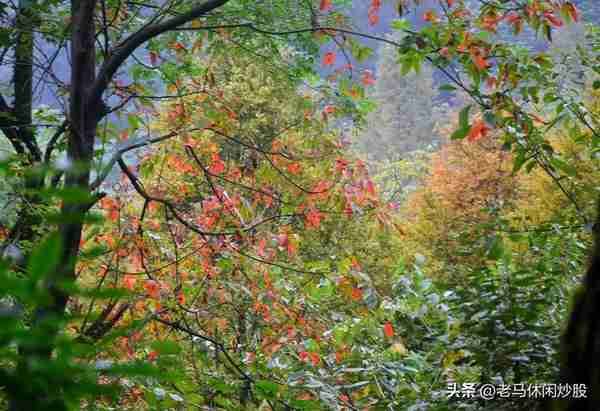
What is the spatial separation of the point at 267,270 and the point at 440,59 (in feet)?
6.35

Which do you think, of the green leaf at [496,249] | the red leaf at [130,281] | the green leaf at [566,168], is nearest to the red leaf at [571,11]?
the green leaf at [566,168]

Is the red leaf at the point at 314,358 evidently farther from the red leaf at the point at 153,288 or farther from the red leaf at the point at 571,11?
the red leaf at the point at 571,11

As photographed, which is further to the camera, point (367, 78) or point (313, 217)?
point (313, 217)

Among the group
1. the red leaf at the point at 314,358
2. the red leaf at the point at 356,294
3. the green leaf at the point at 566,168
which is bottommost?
the red leaf at the point at 314,358

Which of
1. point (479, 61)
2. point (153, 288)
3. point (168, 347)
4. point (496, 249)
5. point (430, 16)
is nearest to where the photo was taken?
point (168, 347)

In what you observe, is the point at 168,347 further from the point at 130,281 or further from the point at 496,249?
the point at 130,281

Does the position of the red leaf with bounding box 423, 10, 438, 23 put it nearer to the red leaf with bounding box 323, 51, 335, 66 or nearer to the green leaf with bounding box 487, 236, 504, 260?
the red leaf with bounding box 323, 51, 335, 66

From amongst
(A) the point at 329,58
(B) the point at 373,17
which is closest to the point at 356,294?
(A) the point at 329,58

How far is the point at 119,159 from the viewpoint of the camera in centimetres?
296

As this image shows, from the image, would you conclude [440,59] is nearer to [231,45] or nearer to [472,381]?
[472,381]

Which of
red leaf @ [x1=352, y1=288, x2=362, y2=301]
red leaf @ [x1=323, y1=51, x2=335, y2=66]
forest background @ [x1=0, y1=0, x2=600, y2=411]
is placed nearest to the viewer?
forest background @ [x1=0, y1=0, x2=600, y2=411]

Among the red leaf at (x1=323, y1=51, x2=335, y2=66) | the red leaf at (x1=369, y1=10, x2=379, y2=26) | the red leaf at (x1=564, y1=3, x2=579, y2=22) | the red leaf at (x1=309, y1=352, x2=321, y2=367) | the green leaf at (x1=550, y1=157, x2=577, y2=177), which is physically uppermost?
the red leaf at (x1=369, y1=10, x2=379, y2=26)

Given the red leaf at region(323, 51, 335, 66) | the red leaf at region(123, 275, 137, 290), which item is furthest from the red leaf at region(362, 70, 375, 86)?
the red leaf at region(123, 275, 137, 290)

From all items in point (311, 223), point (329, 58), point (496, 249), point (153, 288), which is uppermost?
point (329, 58)
